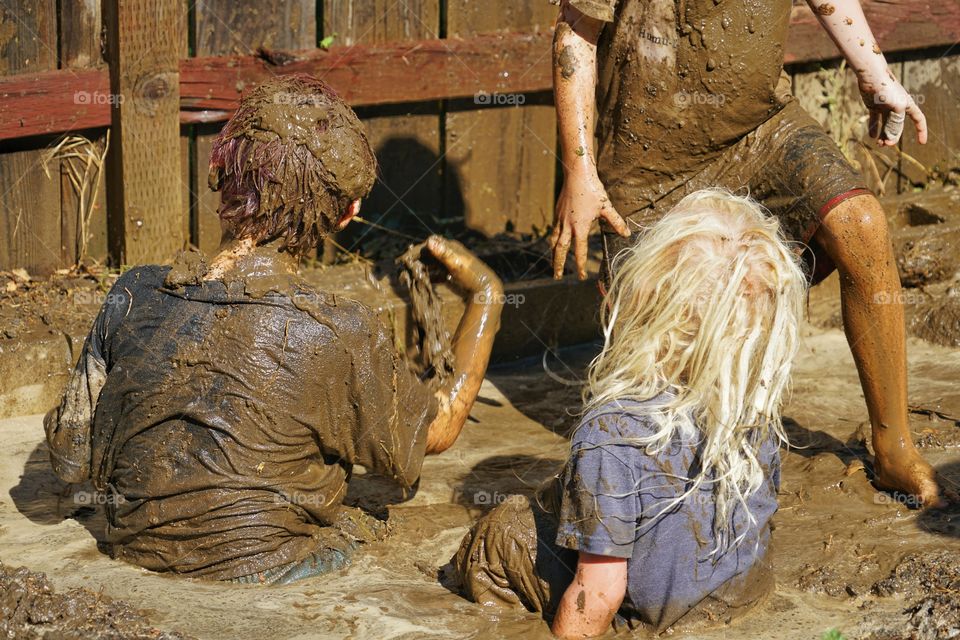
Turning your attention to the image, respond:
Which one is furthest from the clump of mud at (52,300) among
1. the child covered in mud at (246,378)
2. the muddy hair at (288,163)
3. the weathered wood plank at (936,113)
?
the weathered wood plank at (936,113)

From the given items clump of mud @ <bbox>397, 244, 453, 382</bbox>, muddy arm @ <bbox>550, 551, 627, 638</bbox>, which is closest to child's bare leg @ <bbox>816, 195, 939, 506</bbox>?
clump of mud @ <bbox>397, 244, 453, 382</bbox>

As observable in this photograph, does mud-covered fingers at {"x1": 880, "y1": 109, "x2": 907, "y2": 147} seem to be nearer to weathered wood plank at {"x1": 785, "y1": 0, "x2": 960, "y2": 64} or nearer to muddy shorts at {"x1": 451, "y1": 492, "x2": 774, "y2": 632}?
muddy shorts at {"x1": 451, "y1": 492, "x2": 774, "y2": 632}

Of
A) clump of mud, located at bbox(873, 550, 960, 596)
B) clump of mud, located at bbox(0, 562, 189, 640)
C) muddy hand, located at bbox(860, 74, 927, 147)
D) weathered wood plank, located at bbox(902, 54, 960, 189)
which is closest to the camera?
clump of mud, located at bbox(0, 562, 189, 640)

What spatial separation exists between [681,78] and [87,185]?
266cm

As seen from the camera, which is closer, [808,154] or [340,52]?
[808,154]

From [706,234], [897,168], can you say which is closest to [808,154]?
[706,234]

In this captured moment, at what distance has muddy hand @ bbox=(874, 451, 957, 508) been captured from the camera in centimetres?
428

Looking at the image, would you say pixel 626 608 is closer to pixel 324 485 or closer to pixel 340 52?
pixel 324 485

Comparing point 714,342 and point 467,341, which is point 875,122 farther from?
point 714,342

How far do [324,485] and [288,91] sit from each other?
1126 mm

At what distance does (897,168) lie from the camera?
761 cm

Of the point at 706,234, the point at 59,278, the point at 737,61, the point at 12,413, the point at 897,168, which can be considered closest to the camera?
the point at 706,234

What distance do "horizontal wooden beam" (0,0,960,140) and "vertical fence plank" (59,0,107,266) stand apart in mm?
92

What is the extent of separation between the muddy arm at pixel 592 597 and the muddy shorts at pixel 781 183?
145cm
